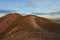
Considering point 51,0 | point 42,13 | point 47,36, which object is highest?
point 51,0

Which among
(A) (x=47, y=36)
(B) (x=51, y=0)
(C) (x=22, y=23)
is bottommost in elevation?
(A) (x=47, y=36)

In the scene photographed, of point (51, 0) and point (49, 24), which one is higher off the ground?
point (51, 0)

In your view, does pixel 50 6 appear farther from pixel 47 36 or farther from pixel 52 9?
pixel 47 36

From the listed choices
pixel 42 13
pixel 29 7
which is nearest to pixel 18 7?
pixel 29 7

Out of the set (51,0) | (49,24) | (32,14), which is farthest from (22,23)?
(51,0)

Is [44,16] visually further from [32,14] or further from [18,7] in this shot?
[18,7]

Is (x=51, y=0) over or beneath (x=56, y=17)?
over
